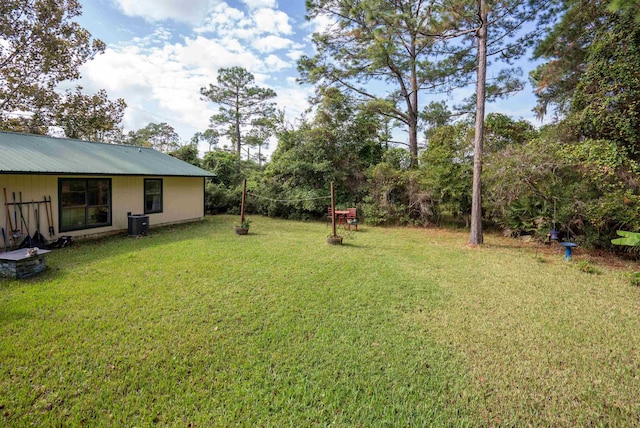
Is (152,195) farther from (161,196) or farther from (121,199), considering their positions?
(121,199)

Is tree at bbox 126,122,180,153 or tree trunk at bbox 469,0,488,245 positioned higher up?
tree at bbox 126,122,180,153

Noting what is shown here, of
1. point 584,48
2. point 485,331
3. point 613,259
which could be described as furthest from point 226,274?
point 584,48

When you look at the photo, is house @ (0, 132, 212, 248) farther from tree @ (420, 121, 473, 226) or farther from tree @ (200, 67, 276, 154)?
tree @ (200, 67, 276, 154)

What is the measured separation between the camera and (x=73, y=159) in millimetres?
7445

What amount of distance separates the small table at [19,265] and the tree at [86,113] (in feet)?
40.4

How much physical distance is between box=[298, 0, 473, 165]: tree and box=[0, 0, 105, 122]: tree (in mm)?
9969

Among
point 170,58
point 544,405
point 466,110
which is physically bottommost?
point 544,405

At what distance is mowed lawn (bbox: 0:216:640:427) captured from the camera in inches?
84.7

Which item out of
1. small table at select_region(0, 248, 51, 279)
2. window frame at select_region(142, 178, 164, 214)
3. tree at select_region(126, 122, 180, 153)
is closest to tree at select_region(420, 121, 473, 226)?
window frame at select_region(142, 178, 164, 214)

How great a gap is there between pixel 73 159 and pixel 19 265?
3986 mm

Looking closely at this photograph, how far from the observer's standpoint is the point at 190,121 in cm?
2495

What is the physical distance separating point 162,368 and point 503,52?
12.8 m

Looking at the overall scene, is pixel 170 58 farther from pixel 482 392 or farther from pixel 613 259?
pixel 613 259

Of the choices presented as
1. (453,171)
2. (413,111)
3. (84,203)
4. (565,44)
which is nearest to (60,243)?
(84,203)
